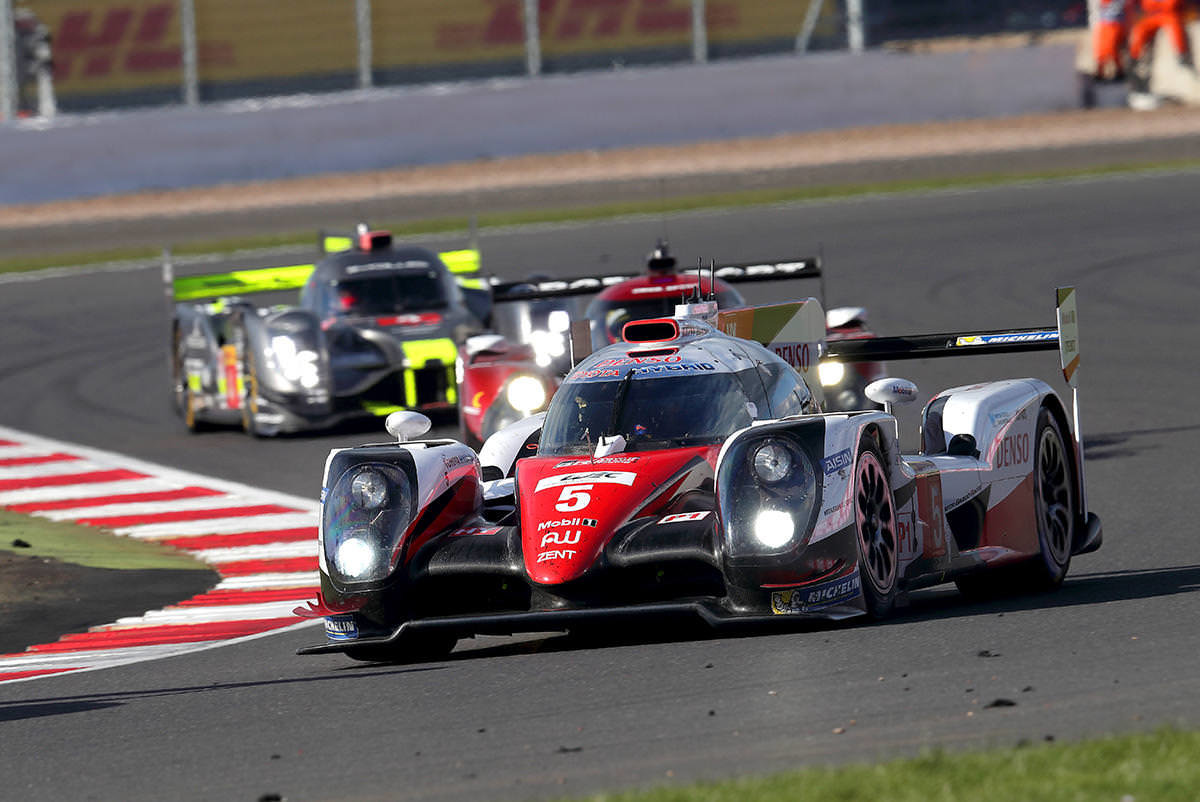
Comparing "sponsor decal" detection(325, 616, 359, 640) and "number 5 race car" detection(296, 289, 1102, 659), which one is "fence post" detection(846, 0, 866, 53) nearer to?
"number 5 race car" detection(296, 289, 1102, 659)

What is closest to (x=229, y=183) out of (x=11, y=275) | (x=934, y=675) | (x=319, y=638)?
(x=11, y=275)

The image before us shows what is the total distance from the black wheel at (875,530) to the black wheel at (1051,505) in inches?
44.9

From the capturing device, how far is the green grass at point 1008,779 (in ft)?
17.7

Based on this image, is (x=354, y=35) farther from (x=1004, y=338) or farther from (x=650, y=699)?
(x=650, y=699)

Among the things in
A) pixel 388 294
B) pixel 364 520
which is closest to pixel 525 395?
pixel 388 294

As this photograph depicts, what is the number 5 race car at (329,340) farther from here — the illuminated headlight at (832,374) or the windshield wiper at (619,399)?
the windshield wiper at (619,399)

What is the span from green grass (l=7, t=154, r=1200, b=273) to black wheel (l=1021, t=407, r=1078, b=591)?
19539 mm

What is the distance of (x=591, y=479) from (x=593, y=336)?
648 cm

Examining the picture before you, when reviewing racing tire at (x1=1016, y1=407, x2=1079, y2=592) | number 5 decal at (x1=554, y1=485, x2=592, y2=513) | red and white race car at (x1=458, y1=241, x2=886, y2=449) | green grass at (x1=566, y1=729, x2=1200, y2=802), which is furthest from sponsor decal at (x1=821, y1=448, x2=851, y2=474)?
red and white race car at (x1=458, y1=241, x2=886, y2=449)

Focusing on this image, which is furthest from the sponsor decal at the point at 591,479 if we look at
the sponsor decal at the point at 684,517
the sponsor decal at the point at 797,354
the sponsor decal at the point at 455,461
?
the sponsor decal at the point at 797,354

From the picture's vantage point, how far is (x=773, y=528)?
803 cm

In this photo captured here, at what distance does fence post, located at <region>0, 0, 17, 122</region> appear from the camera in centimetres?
3170

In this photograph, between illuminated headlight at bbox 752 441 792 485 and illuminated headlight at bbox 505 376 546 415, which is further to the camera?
illuminated headlight at bbox 505 376 546 415

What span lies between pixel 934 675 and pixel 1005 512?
2359mm
